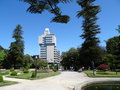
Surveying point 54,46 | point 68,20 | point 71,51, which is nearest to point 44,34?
point 54,46

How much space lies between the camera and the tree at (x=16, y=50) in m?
63.3

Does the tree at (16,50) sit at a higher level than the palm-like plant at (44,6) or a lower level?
higher

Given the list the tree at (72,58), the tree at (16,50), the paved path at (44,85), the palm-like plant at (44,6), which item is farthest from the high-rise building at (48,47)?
the palm-like plant at (44,6)

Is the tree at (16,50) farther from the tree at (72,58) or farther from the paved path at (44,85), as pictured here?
the paved path at (44,85)

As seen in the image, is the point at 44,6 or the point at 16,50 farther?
the point at 16,50

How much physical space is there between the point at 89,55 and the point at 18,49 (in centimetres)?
2685

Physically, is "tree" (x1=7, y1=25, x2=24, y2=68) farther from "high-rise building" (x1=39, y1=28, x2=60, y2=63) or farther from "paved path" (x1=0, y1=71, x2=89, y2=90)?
"high-rise building" (x1=39, y1=28, x2=60, y2=63)

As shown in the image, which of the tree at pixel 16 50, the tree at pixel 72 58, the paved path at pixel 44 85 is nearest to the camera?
the paved path at pixel 44 85

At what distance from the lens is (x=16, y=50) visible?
63.7 m

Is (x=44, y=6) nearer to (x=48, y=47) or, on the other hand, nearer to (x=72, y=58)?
(x=72, y=58)

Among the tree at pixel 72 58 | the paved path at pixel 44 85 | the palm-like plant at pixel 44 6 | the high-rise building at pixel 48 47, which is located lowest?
the paved path at pixel 44 85

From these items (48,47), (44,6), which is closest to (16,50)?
(44,6)

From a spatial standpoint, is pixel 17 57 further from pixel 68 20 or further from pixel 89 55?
pixel 68 20

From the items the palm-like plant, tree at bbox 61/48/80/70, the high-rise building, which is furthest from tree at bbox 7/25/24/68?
the high-rise building
